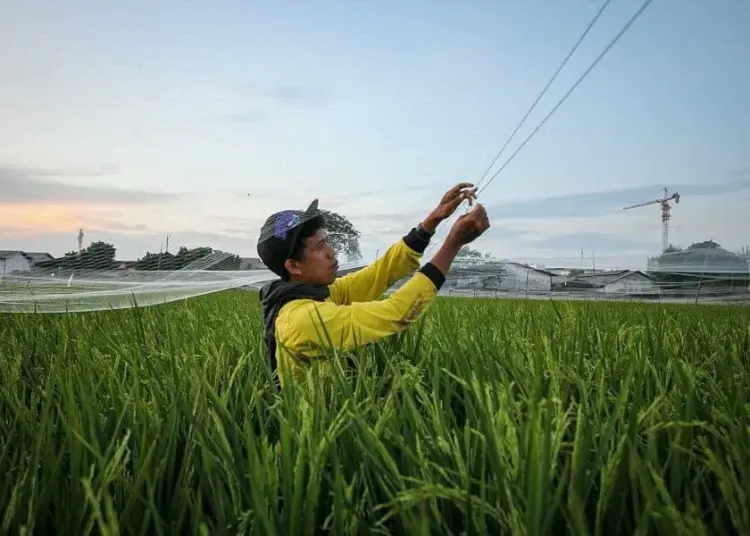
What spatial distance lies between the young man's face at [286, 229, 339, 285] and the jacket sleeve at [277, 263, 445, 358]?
0.28m

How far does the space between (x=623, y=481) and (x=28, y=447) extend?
40.1 inches

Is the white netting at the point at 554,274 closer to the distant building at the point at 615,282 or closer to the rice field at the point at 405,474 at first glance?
the distant building at the point at 615,282

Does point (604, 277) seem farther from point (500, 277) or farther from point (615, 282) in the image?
point (500, 277)

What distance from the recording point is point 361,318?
1738 millimetres

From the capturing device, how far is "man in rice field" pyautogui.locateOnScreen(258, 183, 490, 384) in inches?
68.6

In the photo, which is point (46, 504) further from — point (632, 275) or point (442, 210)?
point (632, 275)

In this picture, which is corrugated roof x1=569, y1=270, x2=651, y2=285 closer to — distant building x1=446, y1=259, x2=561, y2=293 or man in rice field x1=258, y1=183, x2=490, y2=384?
distant building x1=446, y1=259, x2=561, y2=293

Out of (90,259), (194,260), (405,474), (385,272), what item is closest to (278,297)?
(385,272)

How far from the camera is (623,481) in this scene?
2.63 feet

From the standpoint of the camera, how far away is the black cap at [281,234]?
2.07 m

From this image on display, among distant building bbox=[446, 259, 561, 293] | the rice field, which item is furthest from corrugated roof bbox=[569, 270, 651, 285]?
the rice field

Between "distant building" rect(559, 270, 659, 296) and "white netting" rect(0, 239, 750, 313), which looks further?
"distant building" rect(559, 270, 659, 296)

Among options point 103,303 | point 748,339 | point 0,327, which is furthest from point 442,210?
point 103,303

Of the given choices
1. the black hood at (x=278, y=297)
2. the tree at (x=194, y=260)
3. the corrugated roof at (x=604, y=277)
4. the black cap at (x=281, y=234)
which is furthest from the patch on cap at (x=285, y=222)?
the corrugated roof at (x=604, y=277)
